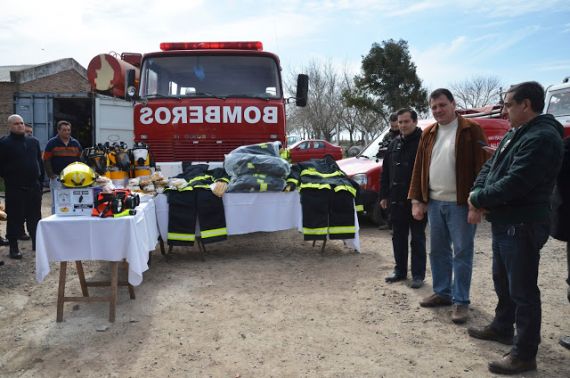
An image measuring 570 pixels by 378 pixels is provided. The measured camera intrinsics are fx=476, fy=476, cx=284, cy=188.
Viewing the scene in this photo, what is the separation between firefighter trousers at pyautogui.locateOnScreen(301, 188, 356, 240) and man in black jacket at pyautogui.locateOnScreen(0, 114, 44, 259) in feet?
12.4

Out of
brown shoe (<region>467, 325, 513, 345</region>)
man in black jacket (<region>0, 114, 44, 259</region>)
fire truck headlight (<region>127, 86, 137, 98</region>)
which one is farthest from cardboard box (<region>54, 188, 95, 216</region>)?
brown shoe (<region>467, 325, 513, 345</region>)

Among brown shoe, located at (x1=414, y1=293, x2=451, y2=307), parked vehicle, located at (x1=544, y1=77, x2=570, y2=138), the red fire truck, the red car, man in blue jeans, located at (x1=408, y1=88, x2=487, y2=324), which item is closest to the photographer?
man in blue jeans, located at (x1=408, y1=88, x2=487, y2=324)

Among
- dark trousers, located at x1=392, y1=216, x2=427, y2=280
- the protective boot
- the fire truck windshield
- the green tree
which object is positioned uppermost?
the green tree

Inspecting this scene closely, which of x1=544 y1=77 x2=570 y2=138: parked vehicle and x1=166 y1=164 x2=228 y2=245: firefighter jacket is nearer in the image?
x1=166 y1=164 x2=228 y2=245: firefighter jacket

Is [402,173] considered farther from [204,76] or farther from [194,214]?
[204,76]

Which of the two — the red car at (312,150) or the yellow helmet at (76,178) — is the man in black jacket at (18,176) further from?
the red car at (312,150)

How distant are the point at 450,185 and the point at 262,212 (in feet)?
8.90

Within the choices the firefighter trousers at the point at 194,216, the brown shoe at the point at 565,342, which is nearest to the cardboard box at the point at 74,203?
the firefighter trousers at the point at 194,216

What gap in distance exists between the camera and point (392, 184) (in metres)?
4.97

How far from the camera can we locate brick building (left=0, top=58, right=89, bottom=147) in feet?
45.5

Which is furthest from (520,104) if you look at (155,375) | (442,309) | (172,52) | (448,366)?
(172,52)

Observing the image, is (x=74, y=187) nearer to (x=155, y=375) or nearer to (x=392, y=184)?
(x=155, y=375)

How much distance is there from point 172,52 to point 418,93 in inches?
1052

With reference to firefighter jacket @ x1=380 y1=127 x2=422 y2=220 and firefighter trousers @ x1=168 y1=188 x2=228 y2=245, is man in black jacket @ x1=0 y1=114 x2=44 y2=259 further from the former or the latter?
firefighter jacket @ x1=380 y1=127 x2=422 y2=220
